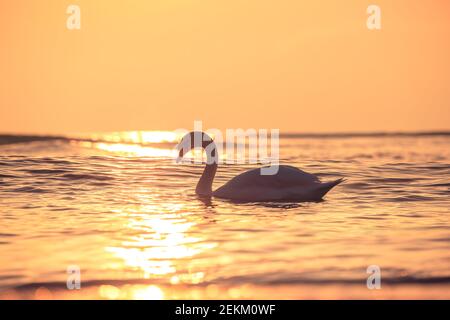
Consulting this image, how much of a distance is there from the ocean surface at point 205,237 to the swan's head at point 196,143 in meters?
0.81

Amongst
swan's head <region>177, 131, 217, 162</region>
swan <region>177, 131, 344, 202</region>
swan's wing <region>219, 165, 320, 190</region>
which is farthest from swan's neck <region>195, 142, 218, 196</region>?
swan's wing <region>219, 165, 320, 190</region>

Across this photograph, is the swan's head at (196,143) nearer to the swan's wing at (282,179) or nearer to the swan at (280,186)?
the swan at (280,186)

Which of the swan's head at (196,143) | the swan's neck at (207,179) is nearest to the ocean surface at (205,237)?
the swan's neck at (207,179)

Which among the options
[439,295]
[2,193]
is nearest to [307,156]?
[2,193]

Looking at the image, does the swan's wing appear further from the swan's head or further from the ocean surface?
the swan's head

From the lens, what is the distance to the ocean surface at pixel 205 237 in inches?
287

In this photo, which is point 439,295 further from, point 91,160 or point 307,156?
point 307,156

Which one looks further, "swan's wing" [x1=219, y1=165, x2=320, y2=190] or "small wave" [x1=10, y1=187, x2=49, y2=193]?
"small wave" [x1=10, y1=187, x2=49, y2=193]

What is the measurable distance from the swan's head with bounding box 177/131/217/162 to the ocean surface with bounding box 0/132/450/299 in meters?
0.81

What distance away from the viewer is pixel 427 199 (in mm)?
13500

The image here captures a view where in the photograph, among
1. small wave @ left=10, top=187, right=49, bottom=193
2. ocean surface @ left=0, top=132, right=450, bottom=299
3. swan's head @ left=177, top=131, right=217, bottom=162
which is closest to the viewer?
ocean surface @ left=0, top=132, right=450, bottom=299

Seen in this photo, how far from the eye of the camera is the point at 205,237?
380 inches

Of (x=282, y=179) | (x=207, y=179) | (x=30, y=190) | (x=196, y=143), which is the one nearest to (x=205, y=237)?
(x=282, y=179)

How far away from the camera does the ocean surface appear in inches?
287
